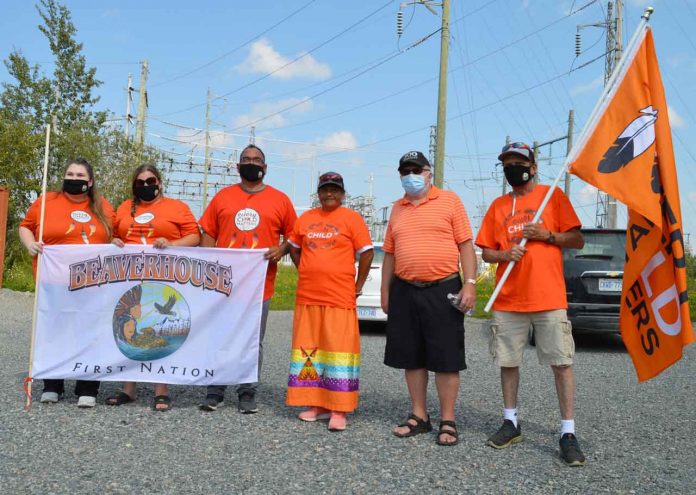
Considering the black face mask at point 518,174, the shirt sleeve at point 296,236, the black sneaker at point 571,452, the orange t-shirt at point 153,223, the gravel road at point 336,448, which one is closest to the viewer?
the gravel road at point 336,448

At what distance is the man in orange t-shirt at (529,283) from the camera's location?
15.3 feet

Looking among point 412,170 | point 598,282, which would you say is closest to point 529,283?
point 412,170

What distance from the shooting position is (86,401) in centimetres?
561

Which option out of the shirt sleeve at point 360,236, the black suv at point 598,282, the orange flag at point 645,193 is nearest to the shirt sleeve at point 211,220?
the shirt sleeve at point 360,236

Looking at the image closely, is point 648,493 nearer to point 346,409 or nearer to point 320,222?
point 346,409

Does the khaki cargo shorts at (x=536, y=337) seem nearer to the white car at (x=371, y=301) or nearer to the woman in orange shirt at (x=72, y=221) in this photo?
the woman in orange shirt at (x=72, y=221)

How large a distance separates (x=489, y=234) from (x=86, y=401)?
3362 millimetres

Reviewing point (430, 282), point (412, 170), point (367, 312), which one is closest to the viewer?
point (430, 282)

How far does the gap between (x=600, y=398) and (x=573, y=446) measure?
7.64 feet

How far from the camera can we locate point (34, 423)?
200 inches

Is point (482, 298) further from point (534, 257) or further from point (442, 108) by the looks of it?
point (534, 257)

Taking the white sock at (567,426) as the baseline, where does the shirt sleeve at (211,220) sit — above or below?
above

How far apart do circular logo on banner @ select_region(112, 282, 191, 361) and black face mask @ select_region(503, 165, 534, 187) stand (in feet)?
9.14

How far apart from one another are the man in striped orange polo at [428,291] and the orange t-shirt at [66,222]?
255 cm
